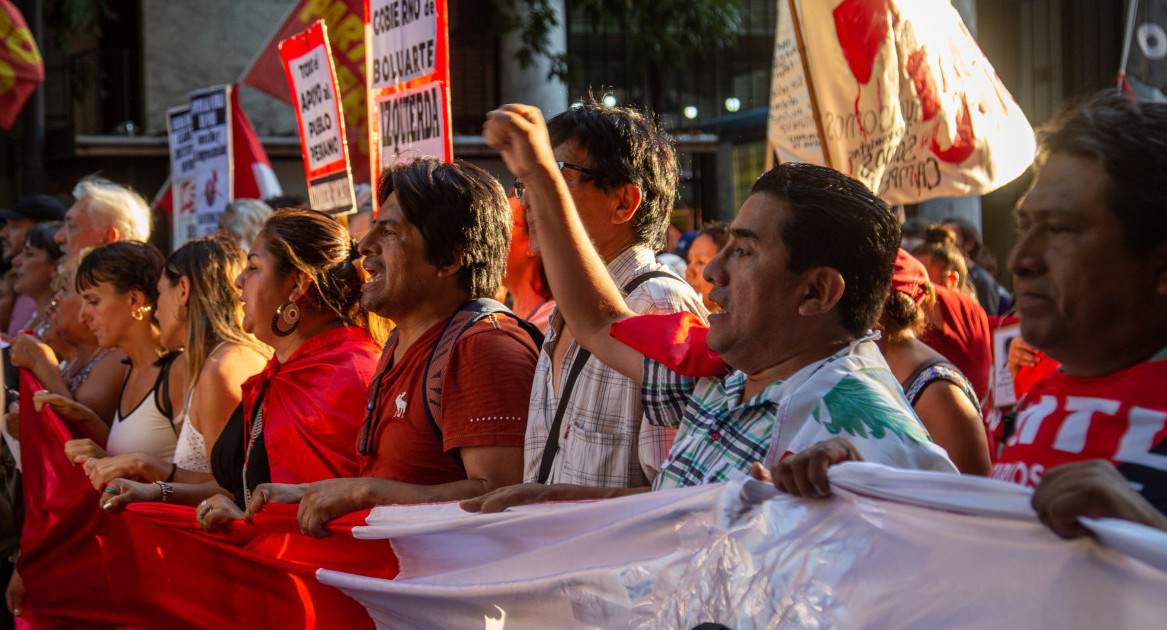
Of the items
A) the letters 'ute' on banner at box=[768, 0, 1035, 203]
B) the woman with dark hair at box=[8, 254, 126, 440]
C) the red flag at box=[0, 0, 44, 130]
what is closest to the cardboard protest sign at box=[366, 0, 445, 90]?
the letters 'ute' on banner at box=[768, 0, 1035, 203]

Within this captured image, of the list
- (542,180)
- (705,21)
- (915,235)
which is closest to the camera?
(542,180)

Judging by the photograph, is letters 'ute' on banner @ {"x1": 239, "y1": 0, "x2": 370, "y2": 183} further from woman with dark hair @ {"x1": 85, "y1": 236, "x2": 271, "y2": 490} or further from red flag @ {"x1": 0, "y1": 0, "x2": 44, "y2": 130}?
Result: woman with dark hair @ {"x1": 85, "y1": 236, "x2": 271, "y2": 490}

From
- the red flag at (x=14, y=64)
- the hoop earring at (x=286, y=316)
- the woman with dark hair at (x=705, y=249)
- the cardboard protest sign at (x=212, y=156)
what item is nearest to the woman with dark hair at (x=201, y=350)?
the hoop earring at (x=286, y=316)

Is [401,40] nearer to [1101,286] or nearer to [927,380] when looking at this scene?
[927,380]

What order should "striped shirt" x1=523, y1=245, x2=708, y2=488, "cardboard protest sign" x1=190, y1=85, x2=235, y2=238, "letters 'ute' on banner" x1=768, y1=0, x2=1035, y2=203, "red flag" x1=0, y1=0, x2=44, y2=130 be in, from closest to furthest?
"striped shirt" x1=523, y1=245, x2=708, y2=488 < "letters 'ute' on banner" x1=768, y1=0, x2=1035, y2=203 < "red flag" x1=0, y1=0, x2=44, y2=130 < "cardboard protest sign" x1=190, y1=85, x2=235, y2=238

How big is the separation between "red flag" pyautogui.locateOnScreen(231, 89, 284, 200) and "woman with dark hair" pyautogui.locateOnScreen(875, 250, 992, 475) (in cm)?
705

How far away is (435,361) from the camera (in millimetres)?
2998

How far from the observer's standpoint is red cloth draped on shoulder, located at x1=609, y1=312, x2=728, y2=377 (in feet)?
7.71

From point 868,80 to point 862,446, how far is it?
10.9 feet

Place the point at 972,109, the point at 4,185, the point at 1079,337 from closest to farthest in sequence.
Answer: the point at 1079,337
the point at 972,109
the point at 4,185

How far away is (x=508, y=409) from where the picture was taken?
9.52 ft

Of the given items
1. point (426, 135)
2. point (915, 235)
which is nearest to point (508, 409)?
point (426, 135)

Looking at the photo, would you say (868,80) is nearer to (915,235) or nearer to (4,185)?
(915,235)

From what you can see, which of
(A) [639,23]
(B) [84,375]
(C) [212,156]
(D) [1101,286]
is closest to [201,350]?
(B) [84,375]
